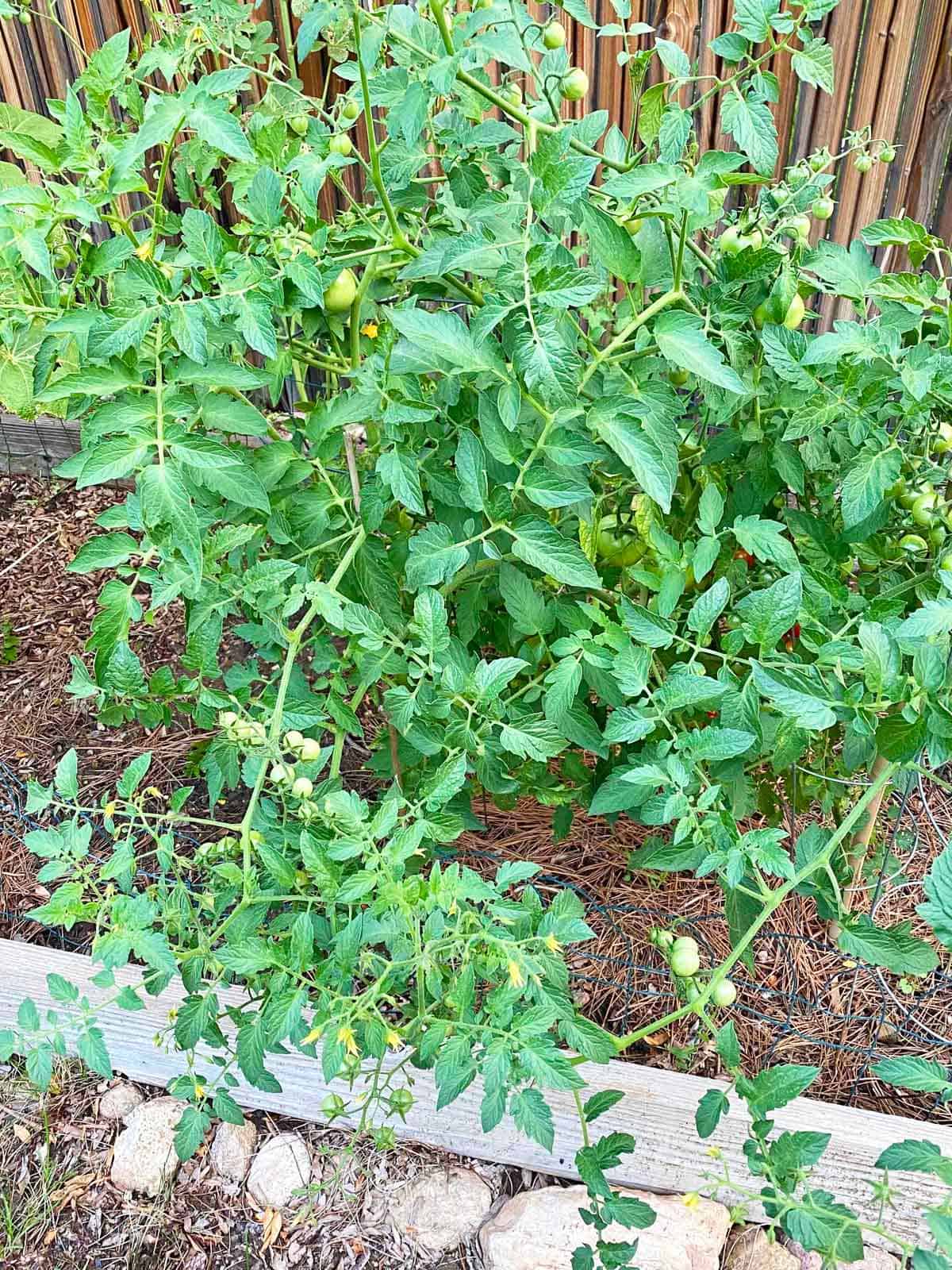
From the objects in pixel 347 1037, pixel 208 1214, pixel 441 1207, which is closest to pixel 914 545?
pixel 347 1037

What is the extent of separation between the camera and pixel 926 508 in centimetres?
125

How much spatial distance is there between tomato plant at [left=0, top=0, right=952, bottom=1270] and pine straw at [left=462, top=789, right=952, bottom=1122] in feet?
1.69

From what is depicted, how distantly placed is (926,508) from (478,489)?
56 cm

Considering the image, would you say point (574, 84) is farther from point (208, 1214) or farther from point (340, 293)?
point (208, 1214)

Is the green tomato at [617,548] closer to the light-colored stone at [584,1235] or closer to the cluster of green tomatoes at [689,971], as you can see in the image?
the cluster of green tomatoes at [689,971]

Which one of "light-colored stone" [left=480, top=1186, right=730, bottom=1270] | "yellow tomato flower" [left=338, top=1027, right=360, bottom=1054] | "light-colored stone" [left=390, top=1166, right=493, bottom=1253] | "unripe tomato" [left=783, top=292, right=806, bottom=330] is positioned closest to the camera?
"yellow tomato flower" [left=338, top=1027, right=360, bottom=1054]

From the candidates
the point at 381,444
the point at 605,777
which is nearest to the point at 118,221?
the point at 381,444

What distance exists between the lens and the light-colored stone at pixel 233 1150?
175 cm

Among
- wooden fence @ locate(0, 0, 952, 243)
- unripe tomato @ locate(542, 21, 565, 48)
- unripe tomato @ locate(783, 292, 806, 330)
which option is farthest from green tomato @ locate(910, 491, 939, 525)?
wooden fence @ locate(0, 0, 952, 243)

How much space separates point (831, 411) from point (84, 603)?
2154 millimetres

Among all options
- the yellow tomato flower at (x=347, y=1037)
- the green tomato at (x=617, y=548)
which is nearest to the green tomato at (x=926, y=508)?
the green tomato at (x=617, y=548)

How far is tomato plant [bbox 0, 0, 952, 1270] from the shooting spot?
1.10m

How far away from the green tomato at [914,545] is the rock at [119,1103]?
1585 millimetres

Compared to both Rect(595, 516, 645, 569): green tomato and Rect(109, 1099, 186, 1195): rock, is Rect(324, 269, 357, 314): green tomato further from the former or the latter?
Rect(109, 1099, 186, 1195): rock
